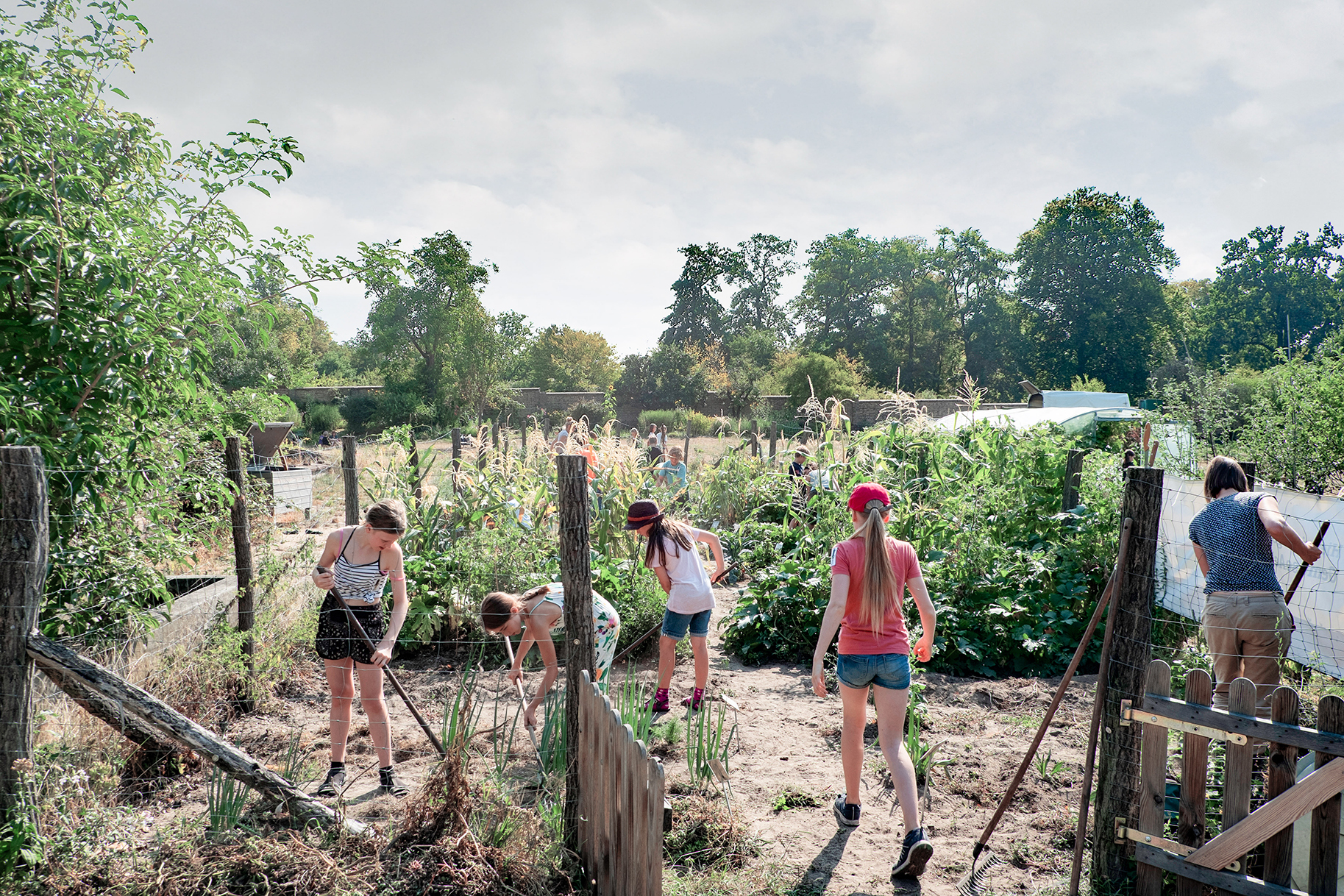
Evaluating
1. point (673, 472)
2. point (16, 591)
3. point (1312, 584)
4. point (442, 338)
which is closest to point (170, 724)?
point (16, 591)

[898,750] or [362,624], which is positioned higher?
[362,624]

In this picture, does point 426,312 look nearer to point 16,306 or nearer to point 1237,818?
point 16,306

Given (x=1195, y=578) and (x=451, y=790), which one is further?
(x=1195, y=578)

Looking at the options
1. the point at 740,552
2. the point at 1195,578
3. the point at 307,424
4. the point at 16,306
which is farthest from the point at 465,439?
the point at 307,424

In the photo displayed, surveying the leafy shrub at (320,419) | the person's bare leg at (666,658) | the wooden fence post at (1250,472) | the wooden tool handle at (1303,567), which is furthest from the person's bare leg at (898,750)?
the leafy shrub at (320,419)

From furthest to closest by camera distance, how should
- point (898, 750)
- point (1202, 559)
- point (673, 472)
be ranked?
point (673, 472), point (1202, 559), point (898, 750)

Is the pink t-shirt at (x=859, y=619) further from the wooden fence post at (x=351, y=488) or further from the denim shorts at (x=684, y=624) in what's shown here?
the wooden fence post at (x=351, y=488)

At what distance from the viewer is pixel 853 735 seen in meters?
3.41

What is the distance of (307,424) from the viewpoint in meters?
30.7

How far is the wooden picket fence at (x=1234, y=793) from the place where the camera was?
2.45m

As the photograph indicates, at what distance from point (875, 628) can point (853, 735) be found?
1.76 ft

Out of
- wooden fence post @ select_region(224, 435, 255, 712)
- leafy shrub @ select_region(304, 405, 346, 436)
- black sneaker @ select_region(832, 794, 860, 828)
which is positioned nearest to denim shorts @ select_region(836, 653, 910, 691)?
black sneaker @ select_region(832, 794, 860, 828)

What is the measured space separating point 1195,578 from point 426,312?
36.9m

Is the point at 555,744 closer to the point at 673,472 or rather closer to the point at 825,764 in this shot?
the point at 825,764
